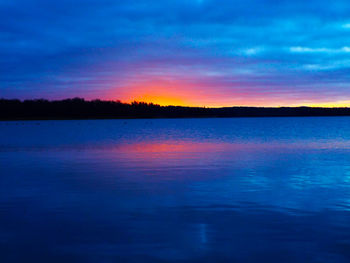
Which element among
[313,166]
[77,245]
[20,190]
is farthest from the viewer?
[313,166]

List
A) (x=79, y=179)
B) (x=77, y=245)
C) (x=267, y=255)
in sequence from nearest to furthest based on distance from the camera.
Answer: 1. (x=267, y=255)
2. (x=77, y=245)
3. (x=79, y=179)

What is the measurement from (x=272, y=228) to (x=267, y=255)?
1880 mm

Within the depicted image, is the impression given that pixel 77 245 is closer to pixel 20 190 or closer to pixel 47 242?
pixel 47 242

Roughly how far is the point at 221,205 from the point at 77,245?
17.5 ft

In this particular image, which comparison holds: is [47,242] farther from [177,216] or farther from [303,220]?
[303,220]

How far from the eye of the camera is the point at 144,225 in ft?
33.2

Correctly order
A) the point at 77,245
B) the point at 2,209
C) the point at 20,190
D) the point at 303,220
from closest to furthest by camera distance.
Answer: the point at 77,245 → the point at 303,220 → the point at 2,209 → the point at 20,190

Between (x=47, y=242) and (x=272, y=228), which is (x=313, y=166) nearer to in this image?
(x=272, y=228)

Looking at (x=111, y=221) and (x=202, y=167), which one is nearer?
(x=111, y=221)

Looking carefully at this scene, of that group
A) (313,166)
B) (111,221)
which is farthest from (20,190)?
(313,166)

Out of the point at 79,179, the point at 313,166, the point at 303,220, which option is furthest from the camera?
the point at 313,166

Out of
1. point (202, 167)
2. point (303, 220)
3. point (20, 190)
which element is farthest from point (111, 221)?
point (202, 167)

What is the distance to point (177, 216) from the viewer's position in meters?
11.1

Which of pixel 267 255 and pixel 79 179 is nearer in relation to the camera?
pixel 267 255
